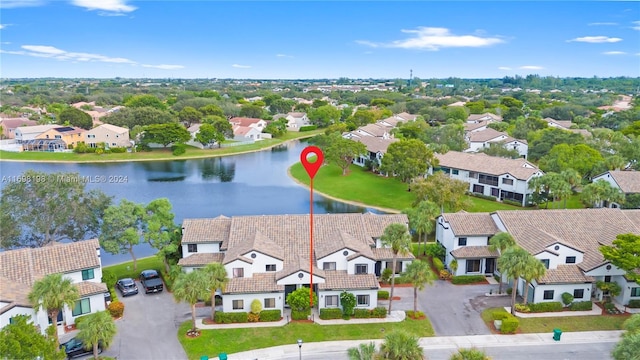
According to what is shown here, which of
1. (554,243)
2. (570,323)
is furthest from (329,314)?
(554,243)

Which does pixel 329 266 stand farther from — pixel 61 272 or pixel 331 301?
pixel 61 272

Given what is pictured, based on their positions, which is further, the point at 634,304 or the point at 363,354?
the point at 634,304

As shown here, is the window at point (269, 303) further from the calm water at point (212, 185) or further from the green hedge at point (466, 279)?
the calm water at point (212, 185)

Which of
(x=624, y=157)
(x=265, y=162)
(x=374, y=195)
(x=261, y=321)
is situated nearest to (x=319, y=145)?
(x=265, y=162)

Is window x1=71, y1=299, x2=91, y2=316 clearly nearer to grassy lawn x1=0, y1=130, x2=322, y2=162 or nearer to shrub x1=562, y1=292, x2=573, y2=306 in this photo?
shrub x1=562, y1=292, x2=573, y2=306

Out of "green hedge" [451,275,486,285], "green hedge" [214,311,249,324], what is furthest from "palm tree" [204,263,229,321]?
"green hedge" [451,275,486,285]

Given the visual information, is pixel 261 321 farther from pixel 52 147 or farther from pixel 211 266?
pixel 52 147
